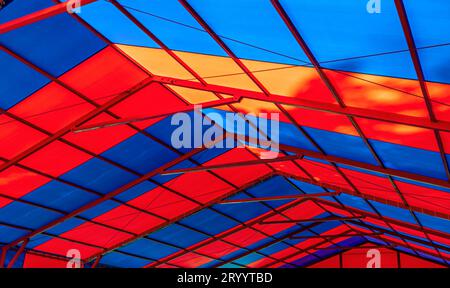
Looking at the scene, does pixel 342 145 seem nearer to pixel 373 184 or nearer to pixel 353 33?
pixel 373 184

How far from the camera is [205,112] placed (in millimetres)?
21312

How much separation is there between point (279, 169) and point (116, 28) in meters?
15.0

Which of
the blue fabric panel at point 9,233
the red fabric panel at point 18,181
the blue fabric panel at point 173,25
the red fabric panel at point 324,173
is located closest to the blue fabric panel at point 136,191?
the red fabric panel at point 18,181

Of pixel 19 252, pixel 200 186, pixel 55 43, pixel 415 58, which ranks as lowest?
pixel 19 252

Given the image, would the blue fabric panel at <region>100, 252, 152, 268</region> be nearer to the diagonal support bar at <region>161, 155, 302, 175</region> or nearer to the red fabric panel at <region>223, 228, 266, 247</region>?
the red fabric panel at <region>223, 228, 266, 247</region>

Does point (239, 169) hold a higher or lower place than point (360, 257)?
higher

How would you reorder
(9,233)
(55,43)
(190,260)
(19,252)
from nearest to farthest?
(55,43)
(9,233)
(19,252)
(190,260)

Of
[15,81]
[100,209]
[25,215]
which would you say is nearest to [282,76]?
[15,81]

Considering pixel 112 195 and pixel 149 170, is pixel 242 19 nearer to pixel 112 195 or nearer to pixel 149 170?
pixel 149 170

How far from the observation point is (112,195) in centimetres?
2506

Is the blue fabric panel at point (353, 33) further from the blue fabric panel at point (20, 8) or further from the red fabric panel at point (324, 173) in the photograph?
the red fabric panel at point (324, 173)

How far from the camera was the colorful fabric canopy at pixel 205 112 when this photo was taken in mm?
11234

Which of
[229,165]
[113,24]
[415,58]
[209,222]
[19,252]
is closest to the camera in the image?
[415,58]

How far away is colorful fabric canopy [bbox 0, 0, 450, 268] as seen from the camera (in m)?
11.2
